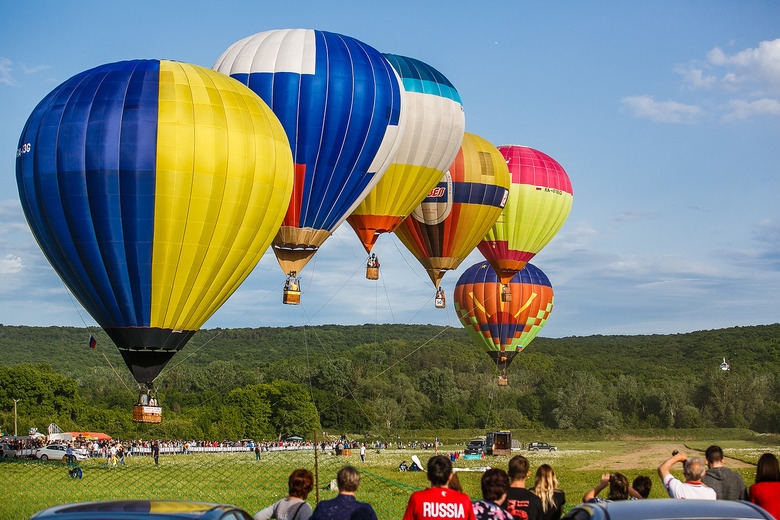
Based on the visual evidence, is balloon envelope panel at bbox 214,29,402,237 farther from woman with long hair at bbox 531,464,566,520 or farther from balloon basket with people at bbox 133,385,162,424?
woman with long hair at bbox 531,464,566,520

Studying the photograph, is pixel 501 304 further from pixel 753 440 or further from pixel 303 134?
pixel 753 440

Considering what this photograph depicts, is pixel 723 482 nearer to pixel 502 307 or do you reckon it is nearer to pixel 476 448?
pixel 502 307

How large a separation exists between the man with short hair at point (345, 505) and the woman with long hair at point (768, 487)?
11.0 feet

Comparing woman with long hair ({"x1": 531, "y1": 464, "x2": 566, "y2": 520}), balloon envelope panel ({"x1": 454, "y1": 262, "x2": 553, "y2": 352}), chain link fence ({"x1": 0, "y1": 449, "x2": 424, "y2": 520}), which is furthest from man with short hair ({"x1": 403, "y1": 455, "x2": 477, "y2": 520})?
balloon envelope panel ({"x1": 454, "y1": 262, "x2": 553, "y2": 352})

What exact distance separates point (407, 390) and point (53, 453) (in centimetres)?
6560

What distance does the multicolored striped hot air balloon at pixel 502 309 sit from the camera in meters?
47.4

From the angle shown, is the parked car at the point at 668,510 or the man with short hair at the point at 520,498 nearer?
the parked car at the point at 668,510

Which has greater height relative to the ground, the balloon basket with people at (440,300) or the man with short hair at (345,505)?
the balloon basket with people at (440,300)

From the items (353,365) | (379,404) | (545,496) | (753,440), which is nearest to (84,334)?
(353,365)

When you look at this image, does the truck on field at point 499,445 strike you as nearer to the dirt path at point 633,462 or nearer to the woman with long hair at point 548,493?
the dirt path at point 633,462

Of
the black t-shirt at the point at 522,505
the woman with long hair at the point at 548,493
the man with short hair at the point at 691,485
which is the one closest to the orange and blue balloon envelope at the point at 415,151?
the woman with long hair at the point at 548,493

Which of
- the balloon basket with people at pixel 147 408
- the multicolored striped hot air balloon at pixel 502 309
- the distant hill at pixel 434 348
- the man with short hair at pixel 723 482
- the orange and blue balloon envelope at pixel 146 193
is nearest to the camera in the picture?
the man with short hair at pixel 723 482

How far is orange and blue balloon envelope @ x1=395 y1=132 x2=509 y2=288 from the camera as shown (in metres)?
34.5

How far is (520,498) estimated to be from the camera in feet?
26.5
